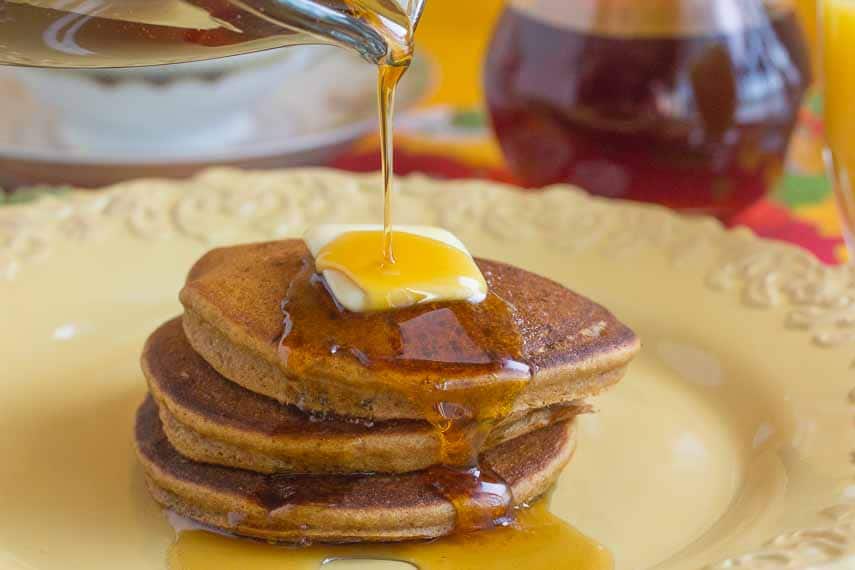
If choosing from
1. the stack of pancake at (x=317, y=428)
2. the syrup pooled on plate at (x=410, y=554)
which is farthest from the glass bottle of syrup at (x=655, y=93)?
the syrup pooled on plate at (x=410, y=554)

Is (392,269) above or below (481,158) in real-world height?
above

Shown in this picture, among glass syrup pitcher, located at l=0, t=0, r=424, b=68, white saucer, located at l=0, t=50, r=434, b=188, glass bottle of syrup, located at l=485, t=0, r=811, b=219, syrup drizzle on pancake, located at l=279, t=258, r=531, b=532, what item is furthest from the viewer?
white saucer, located at l=0, t=50, r=434, b=188

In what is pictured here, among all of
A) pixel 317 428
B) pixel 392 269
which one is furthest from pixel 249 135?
pixel 317 428

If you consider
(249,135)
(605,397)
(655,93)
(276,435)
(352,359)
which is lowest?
(249,135)

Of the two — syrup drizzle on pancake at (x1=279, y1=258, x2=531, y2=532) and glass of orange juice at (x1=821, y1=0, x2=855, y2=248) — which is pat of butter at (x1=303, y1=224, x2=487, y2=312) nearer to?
syrup drizzle on pancake at (x1=279, y1=258, x2=531, y2=532)

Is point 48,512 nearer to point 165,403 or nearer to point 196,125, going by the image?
point 165,403

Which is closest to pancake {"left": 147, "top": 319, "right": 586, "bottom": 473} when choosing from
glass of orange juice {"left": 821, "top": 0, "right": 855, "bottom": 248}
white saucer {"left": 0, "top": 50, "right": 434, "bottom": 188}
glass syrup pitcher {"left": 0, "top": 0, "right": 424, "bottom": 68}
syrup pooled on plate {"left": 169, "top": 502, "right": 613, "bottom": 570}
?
syrup pooled on plate {"left": 169, "top": 502, "right": 613, "bottom": 570}

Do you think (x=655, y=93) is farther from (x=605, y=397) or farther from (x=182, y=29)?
(x=182, y=29)

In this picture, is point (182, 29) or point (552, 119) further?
point (552, 119)
